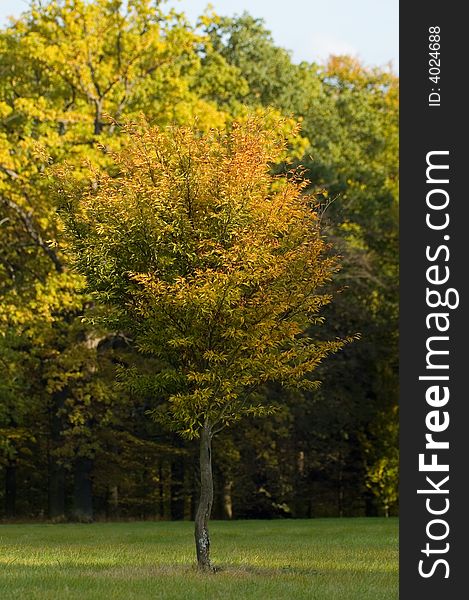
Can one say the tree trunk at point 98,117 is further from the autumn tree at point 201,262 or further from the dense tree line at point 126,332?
the autumn tree at point 201,262

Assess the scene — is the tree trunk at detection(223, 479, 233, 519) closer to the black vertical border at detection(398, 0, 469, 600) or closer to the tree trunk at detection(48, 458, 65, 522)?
the tree trunk at detection(48, 458, 65, 522)

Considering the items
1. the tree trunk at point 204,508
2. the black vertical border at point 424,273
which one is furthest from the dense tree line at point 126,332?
the black vertical border at point 424,273

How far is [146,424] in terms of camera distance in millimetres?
39656

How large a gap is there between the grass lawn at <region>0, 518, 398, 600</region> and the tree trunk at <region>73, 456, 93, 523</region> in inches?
159

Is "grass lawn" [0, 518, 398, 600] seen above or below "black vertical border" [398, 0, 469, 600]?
below

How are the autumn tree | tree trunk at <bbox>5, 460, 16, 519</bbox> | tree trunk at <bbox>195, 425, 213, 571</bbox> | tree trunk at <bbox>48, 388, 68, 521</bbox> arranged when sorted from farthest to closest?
tree trunk at <bbox>5, 460, 16, 519</bbox> → tree trunk at <bbox>48, 388, 68, 521</bbox> → tree trunk at <bbox>195, 425, 213, 571</bbox> → the autumn tree

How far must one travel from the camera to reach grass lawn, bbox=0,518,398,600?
14.8 m

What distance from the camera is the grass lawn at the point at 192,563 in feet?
→ 48.7

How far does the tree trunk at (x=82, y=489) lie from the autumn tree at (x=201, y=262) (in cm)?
1792

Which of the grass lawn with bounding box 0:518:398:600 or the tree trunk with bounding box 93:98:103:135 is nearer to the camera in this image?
the grass lawn with bounding box 0:518:398:600

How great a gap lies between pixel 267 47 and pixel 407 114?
2949 cm

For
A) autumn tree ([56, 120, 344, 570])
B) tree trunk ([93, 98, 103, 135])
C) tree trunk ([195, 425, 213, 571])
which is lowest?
tree trunk ([195, 425, 213, 571])

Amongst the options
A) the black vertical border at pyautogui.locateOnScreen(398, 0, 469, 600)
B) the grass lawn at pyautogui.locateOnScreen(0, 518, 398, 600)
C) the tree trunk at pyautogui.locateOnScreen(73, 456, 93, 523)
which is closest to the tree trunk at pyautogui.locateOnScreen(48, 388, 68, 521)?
the tree trunk at pyautogui.locateOnScreen(73, 456, 93, 523)

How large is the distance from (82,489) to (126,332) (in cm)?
503
